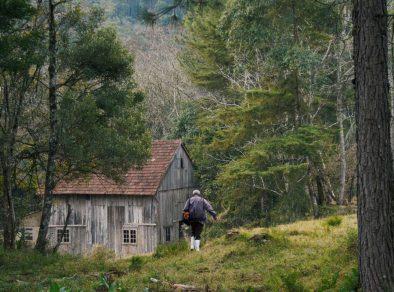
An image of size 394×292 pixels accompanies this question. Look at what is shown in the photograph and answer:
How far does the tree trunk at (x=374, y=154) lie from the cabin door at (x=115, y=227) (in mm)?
26353

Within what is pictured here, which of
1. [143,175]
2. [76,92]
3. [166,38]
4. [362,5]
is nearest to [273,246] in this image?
[362,5]

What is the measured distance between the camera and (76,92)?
16938 millimetres

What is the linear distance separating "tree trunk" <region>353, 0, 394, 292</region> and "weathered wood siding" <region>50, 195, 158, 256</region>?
25.3m

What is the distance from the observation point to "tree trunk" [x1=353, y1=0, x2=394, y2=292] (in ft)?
22.6

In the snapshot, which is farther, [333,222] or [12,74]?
[12,74]

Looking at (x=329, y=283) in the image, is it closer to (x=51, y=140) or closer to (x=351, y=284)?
(x=351, y=284)

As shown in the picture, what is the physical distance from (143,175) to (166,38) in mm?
35020

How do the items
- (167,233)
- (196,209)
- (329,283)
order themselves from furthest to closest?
(167,233)
(196,209)
(329,283)

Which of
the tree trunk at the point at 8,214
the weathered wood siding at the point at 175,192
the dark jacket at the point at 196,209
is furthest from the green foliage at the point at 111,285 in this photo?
the weathered wood siding at the point at 175,192

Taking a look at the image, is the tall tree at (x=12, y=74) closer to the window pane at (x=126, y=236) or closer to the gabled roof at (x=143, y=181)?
the gabled roof at (x=143, y=181)

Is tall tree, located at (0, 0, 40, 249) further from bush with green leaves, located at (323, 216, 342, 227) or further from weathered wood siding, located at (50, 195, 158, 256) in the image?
weathered wood siding, located at (50, 195, 158, 256)

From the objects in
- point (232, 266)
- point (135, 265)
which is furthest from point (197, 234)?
point (232, 266)

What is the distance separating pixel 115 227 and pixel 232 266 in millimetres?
22153

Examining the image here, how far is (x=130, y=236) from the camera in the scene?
→ 106 ft
